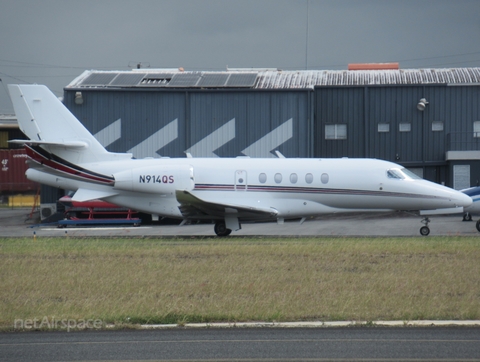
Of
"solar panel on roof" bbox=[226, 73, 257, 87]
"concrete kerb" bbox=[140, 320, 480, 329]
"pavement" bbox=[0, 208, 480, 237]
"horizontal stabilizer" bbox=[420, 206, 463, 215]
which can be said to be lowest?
"pavement" bbox=[0, 208, 480, 237]

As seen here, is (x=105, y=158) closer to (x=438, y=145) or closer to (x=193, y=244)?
(x=193, y=244)

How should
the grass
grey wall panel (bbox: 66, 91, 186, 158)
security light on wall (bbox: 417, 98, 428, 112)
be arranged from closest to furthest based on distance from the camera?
the grass < grey wall panel (bbox: 66, 91, 186, 158) < security light on wall (bbox: 417, 98, 428, 112)

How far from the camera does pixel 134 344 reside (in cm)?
912

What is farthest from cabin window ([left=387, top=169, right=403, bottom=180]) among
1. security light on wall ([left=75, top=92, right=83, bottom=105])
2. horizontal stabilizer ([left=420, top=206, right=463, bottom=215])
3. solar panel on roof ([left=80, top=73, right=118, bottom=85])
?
solar panel on roof ([left=80, top=73, right=118, bottom=85])

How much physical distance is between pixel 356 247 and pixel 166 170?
8522 millimetres

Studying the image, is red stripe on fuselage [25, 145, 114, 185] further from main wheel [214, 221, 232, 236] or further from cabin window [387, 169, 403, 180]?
cabin window [387, 169, 403, 180]

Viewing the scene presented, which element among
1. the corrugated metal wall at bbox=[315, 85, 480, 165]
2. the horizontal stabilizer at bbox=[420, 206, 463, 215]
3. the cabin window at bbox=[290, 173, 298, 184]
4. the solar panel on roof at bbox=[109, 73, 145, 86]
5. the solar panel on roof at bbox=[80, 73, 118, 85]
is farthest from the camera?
the solar panel on roof at bbox=[109, 73, 145, 86]

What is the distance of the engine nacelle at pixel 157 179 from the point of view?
83.2 feet

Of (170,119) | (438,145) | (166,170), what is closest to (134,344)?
(166,170)

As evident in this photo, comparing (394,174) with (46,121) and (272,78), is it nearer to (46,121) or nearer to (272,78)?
(46,121)

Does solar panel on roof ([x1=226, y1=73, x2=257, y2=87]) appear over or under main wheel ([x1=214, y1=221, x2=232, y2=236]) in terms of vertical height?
over

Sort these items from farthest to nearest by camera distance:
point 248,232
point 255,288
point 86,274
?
point 248,232
point 86,274
point 255,288

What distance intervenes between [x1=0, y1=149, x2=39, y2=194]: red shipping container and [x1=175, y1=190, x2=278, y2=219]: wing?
3177cm

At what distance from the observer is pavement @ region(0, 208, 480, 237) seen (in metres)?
27.9
